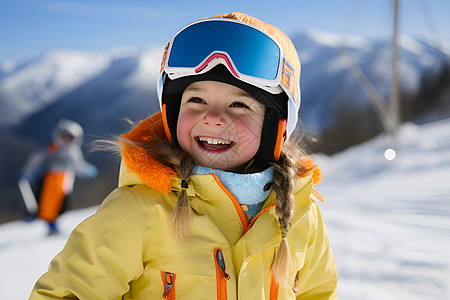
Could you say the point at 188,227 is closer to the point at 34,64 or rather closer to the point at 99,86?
the point at 99,86

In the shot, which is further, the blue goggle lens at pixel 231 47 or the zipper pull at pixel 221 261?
the blue goggle lens at pixel 231 47

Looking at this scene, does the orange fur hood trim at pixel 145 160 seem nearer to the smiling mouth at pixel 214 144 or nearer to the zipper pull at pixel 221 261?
the smiling mouth at pixel 214 144

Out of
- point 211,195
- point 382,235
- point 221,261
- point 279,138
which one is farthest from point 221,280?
point 382,235

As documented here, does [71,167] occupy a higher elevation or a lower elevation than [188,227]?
lower

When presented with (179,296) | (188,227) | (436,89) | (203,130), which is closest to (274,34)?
(203,130)

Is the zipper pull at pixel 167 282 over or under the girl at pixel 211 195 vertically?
under

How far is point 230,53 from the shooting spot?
1.27 meters

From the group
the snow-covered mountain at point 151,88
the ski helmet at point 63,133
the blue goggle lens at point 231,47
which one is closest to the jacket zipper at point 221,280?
the blue goggle lens at point 231,47

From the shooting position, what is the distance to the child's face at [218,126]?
1.25 meters

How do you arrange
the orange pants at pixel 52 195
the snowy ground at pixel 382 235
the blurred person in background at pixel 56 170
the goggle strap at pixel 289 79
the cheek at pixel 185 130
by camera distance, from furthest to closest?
the blurred person in background at pixel 56 170, the orange pants at pixel 52 195, the snowy ground at pixel 382 235, the goggle strap at pixel 289 79, the cheek at pixel 185 130

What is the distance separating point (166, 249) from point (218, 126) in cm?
42

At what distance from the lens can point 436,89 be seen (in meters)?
27.4

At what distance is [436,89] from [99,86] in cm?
4282

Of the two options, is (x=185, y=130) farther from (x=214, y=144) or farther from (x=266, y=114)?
(x=266, y=114)
